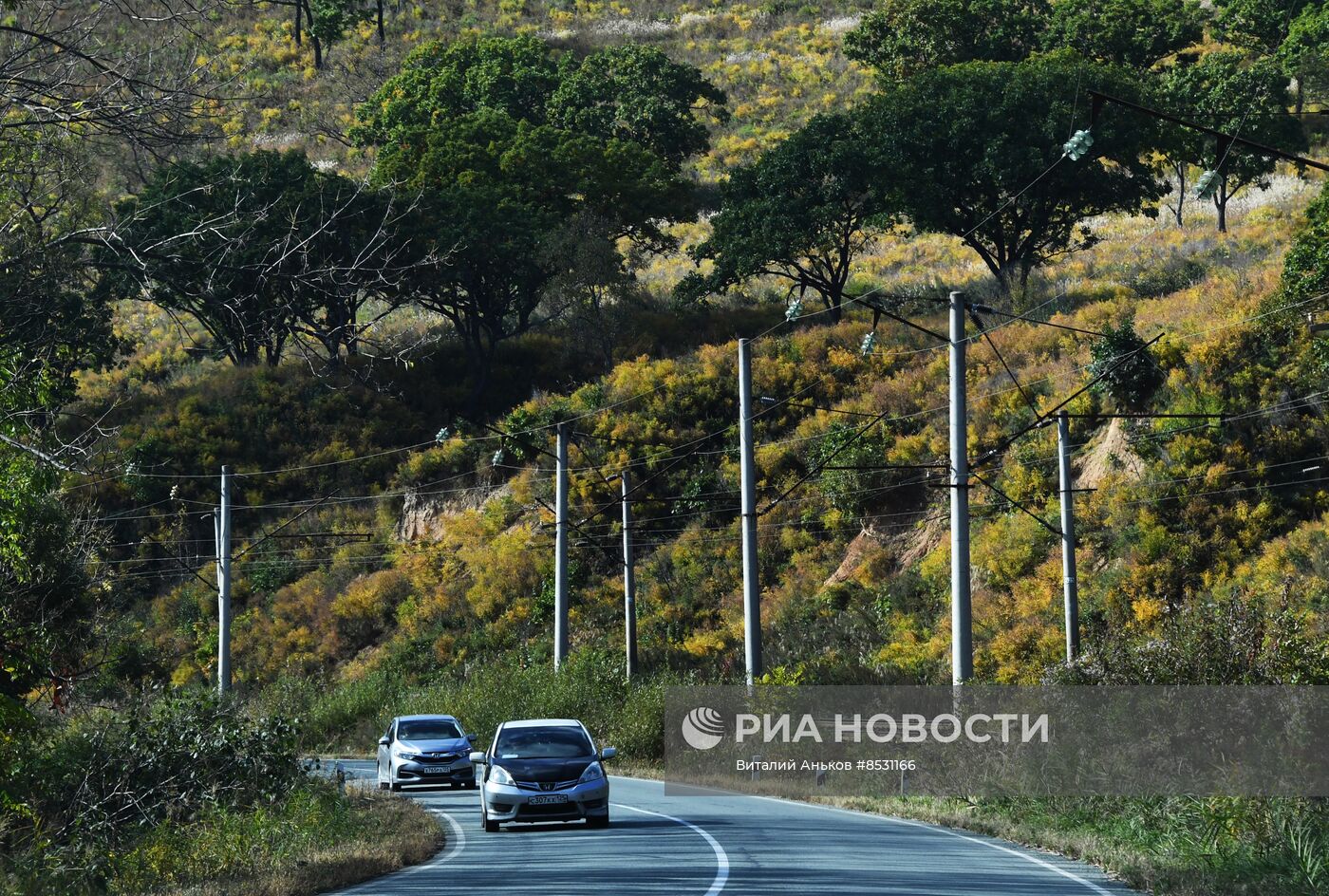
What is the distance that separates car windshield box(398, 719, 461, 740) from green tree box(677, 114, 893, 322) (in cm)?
2983

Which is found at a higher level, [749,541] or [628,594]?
[749,541]

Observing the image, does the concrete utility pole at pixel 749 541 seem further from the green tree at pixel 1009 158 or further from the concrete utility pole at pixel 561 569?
the green tree at pixel 1009 158

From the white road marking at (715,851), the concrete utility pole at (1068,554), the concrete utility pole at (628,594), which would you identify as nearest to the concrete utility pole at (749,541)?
A: the white road marking at (715,851)

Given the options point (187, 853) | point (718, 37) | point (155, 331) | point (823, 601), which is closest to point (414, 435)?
point (823, 601)

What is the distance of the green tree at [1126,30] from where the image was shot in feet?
277

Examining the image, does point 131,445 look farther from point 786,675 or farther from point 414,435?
point 786,675

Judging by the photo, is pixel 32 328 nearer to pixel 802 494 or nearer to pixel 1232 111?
pixel 802 494

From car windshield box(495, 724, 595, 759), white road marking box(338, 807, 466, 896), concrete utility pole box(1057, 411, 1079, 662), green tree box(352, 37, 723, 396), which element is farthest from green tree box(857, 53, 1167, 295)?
white road marking box(338, 807, 466, 896)

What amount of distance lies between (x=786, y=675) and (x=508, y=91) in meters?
68.3

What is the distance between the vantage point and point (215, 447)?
6638 cm

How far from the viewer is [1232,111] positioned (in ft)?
238

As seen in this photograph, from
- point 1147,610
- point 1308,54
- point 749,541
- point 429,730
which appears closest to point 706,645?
point 1147,610

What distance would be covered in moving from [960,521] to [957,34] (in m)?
69.4

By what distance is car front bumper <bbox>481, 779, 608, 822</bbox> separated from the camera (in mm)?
22703
